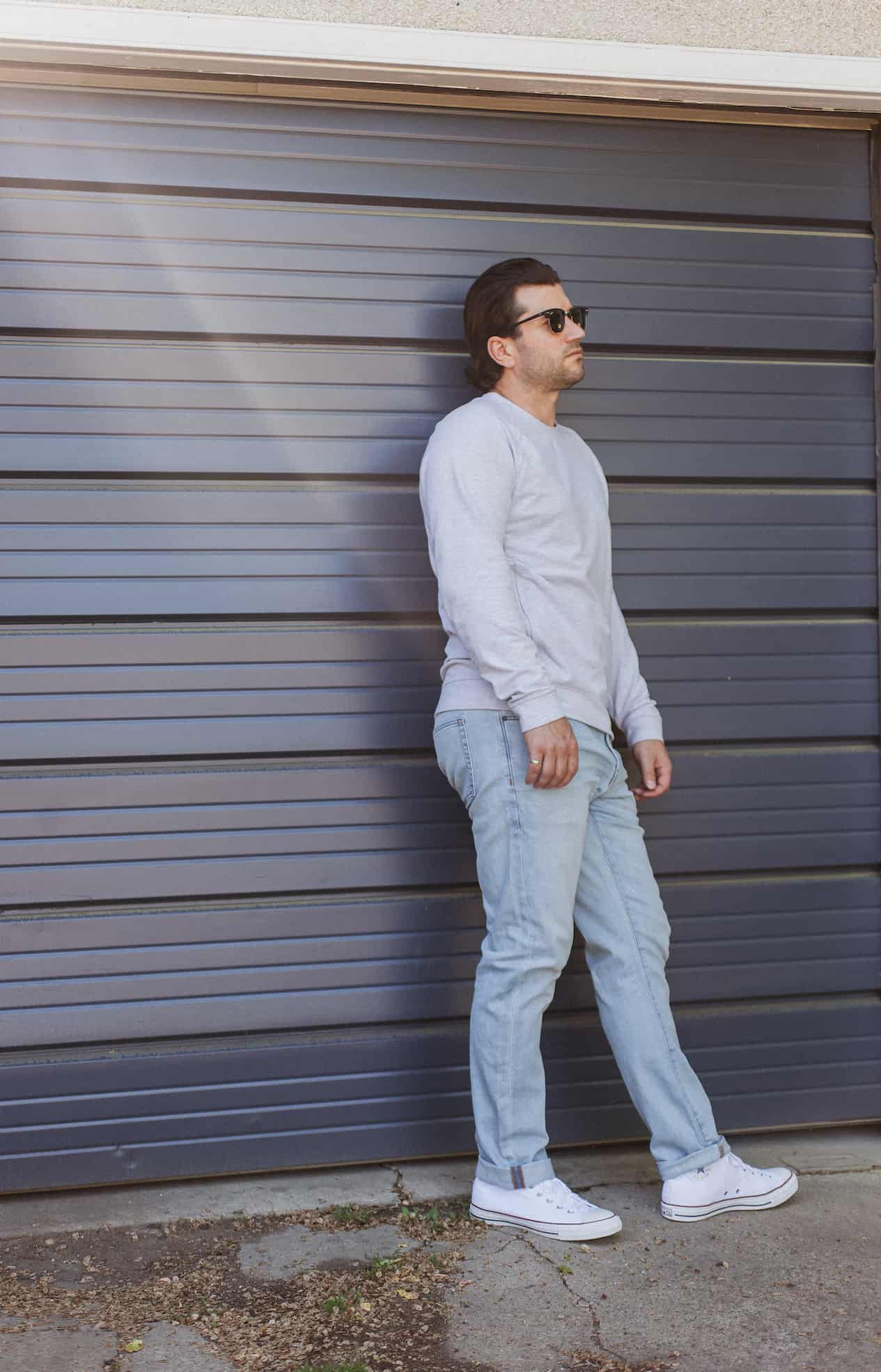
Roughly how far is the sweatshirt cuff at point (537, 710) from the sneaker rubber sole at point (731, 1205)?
46.1 inches

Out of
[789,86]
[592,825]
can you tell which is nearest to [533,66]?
[789,86]

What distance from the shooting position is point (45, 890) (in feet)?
9.81

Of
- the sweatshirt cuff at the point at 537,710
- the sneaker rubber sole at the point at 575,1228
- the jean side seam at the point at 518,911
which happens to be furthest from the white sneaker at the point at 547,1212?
the sweatshirt cuff at the point at 537,710

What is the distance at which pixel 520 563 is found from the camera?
9.32 feet

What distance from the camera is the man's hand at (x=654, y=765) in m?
3.03

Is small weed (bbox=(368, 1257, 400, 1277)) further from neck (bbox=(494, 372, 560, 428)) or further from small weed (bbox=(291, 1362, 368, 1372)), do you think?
neck (bbox=(494, 372, 560, 428))

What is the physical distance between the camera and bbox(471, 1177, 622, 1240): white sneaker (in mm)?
2689

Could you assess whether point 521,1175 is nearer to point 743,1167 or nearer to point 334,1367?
point 743,1167

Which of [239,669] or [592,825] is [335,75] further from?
[592,825]

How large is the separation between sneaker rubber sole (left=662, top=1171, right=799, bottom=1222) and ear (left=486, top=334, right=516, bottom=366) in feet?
6.66

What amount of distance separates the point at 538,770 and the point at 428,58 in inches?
69.3

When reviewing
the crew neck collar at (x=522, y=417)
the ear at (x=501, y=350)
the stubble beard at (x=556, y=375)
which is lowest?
the crew neck collar at (x=522, y=417)

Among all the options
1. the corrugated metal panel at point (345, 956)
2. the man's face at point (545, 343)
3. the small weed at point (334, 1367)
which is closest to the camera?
the small weed at point (334, 1367)

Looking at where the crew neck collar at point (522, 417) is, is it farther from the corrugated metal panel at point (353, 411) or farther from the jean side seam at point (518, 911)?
the jean side seam at point (518, 911)
